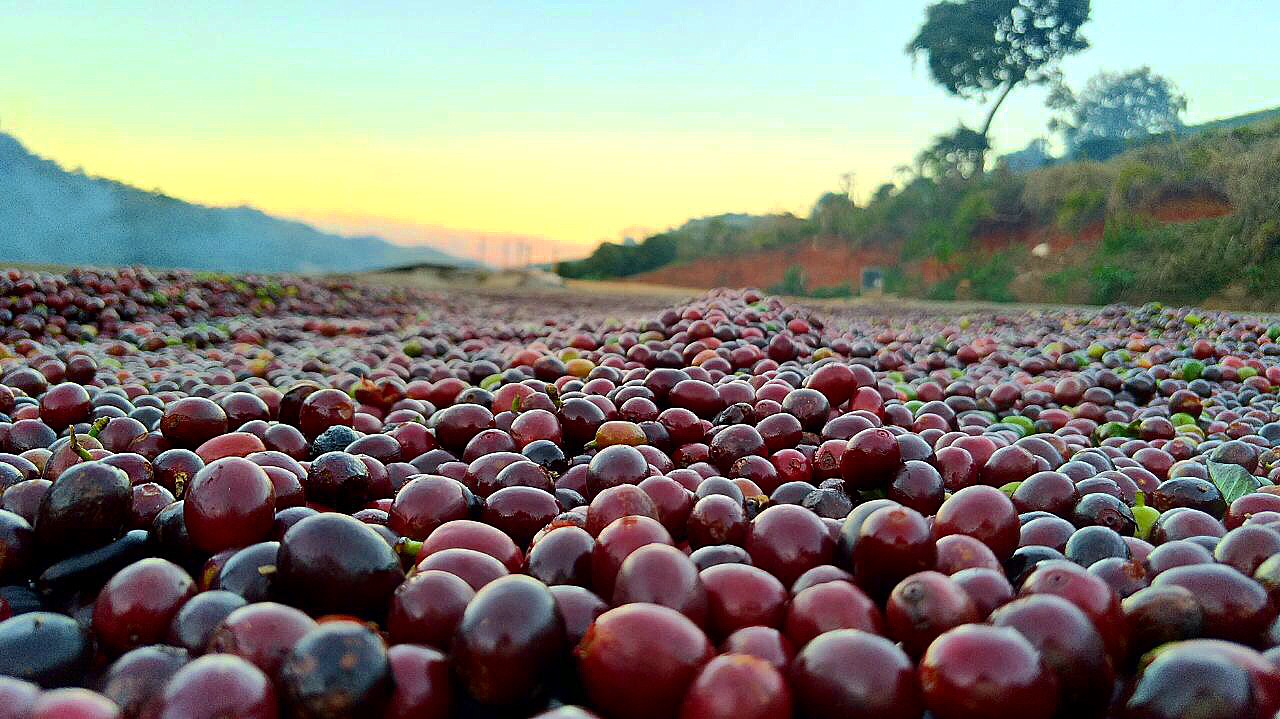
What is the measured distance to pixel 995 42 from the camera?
4491cm

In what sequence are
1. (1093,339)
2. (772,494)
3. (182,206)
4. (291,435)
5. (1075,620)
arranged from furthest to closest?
(182,206) < (1093,339) < (291,435) < (772,494) < (1075,620)

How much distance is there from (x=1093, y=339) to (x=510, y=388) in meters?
10.5

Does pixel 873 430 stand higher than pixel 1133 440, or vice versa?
pixel 873 430

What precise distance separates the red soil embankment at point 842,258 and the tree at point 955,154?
6.27 metres

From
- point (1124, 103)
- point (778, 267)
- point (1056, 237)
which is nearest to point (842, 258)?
point (778, 267)

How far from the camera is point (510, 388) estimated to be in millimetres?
4082

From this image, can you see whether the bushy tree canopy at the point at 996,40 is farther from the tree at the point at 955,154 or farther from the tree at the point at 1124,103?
the tree at the point at 1124,103

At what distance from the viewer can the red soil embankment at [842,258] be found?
31697mm

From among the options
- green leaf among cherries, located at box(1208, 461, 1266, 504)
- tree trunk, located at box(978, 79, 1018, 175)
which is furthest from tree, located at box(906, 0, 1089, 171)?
green leaf among cherries, located at box(1208, 461, 1266, 504)

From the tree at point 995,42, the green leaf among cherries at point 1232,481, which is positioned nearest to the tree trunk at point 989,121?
the tree at point 995,42

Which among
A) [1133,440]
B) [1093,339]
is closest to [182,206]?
[1093,339]

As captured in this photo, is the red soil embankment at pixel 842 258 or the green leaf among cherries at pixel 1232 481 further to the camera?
the red soil embankment at pixel 842 258

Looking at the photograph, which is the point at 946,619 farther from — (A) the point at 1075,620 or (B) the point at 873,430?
(B) the point at 873,430

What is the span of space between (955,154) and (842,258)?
31.1ft
